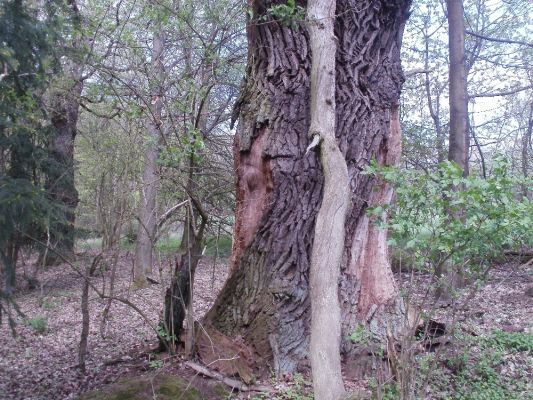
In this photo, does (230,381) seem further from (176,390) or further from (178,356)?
(178,356)

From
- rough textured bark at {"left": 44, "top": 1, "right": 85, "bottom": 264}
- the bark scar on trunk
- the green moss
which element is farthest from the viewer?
rough textured bark at {"left": 44, "top": 1, "right": 85, "bottom": 264}

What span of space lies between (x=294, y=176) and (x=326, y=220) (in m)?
1.11

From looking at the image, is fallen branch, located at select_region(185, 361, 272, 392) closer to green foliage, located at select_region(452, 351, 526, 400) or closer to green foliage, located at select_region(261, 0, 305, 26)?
green foliage, located at select_region(452, 351, 526, 400)

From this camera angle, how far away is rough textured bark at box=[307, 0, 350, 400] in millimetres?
3043

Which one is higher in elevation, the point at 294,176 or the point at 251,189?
the point at 294,176

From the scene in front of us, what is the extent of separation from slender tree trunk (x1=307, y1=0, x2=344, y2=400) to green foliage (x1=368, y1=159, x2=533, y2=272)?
0.30 metres

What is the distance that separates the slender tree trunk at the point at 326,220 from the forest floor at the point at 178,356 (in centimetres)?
59

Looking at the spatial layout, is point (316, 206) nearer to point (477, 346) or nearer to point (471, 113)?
point (477, 346)

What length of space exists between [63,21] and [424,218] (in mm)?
4536

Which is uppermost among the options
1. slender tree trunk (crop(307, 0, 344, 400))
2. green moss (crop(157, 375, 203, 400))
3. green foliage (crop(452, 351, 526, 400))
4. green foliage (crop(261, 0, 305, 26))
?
green foliage (crop(261, 0, 305, 26))

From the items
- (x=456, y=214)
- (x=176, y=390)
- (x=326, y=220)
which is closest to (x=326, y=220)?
(x=326, y=220)

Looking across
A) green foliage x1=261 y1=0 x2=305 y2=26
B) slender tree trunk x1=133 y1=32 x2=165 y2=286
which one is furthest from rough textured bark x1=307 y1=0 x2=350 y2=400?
slender tree trunk x1=133 y1=32 x2=165 y2=286

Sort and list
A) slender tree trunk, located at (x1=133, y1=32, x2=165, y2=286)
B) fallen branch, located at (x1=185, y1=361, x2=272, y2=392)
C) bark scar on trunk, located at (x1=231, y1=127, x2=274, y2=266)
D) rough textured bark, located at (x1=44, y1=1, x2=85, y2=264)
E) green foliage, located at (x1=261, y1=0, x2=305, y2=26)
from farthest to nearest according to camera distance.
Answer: rough textured bark, located at (x1=44, y1=1, x2=85, y2=264) → slender tree trunk, located at (x1=133, y1=32, x2=165, y2=286) → bark scar on trunk, located at (x1=231, y1=127, x2=274, y2=266) → green foliage, located at (x1=261, y1=0, x2=305, y2=26) → fallen branch, located at (x1=185, y1=361, x2=272, y2=392)

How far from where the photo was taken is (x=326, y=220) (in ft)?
11.4
